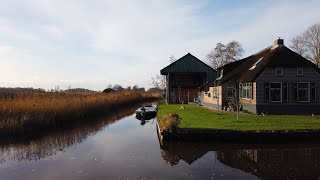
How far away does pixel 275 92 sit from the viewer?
82.9 feet

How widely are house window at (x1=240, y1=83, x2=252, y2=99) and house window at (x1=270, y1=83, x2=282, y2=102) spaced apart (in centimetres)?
173

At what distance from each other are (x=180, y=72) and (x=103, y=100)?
490 inches

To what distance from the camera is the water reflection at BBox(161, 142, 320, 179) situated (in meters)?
11.5

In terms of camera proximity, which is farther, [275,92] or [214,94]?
[214,94]

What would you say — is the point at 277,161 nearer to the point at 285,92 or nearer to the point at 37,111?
the point at 285,92

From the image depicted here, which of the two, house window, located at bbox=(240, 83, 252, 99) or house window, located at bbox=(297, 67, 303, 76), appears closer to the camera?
house window, located at bbox=(297, 67, 303, 76)

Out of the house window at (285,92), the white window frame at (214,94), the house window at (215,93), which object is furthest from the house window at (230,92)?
the house window at (285,92)

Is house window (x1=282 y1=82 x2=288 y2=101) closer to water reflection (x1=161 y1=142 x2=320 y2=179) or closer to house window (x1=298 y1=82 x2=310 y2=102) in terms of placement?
house window (x1=298 y1=82 x2=310 y2=102)

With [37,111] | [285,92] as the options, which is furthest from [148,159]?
[285,92]

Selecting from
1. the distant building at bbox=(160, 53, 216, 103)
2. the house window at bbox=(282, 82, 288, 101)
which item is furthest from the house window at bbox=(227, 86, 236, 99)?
the distant building at bbox=(160, 53, 216, 103)

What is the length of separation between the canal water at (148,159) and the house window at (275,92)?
9661 mm

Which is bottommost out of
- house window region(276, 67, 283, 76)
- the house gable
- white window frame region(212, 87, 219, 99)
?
white window frame region(212, 87, 219, 99)

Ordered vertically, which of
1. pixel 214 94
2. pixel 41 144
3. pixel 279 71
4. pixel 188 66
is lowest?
pixel 41 144

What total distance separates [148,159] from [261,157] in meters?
4.52
